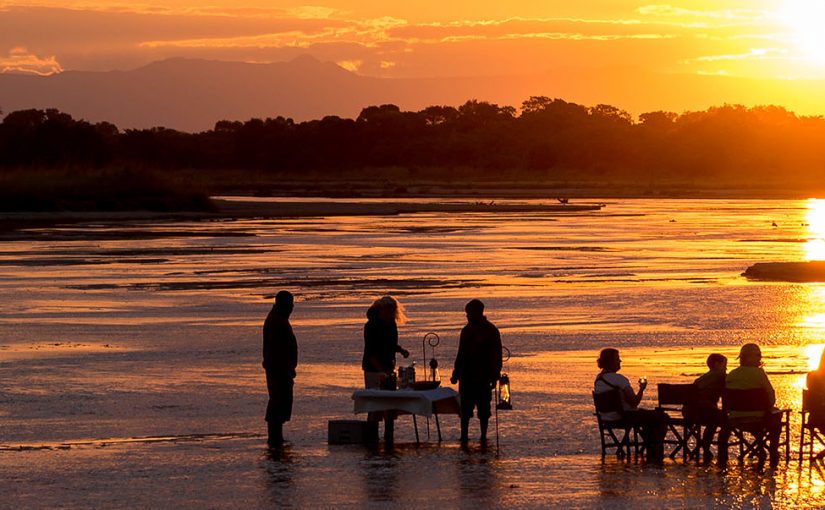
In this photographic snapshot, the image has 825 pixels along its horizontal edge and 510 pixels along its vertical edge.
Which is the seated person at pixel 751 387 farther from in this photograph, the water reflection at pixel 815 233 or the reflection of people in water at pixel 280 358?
the water reflection at pixel 815 233

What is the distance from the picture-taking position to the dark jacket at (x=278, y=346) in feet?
48.2

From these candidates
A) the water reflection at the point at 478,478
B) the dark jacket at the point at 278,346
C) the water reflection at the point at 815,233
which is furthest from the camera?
the water reflection at the point at 815,233

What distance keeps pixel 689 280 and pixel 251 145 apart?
161942 millimetres

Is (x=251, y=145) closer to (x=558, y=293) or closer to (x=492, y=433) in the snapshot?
(x=558, y=293)

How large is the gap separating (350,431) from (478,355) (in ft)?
4.75

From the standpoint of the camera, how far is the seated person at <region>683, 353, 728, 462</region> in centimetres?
1347

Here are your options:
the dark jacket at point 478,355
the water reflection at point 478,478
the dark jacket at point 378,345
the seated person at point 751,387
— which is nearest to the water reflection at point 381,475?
the water reflection at point 478,478

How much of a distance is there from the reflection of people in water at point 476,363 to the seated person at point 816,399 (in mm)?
2984

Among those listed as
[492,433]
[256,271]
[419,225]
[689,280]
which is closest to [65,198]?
[419,225]

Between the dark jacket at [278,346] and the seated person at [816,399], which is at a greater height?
the dark jacket at [278,346]

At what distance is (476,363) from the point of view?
47.8 ft

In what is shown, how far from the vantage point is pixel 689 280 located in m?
35.8

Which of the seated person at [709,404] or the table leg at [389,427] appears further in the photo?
the table leg at [389,427]

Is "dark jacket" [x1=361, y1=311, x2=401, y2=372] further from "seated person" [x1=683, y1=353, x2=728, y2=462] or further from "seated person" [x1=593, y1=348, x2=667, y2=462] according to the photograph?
"seated person" [x1=683, y1=353, x2=728, y2=462]
